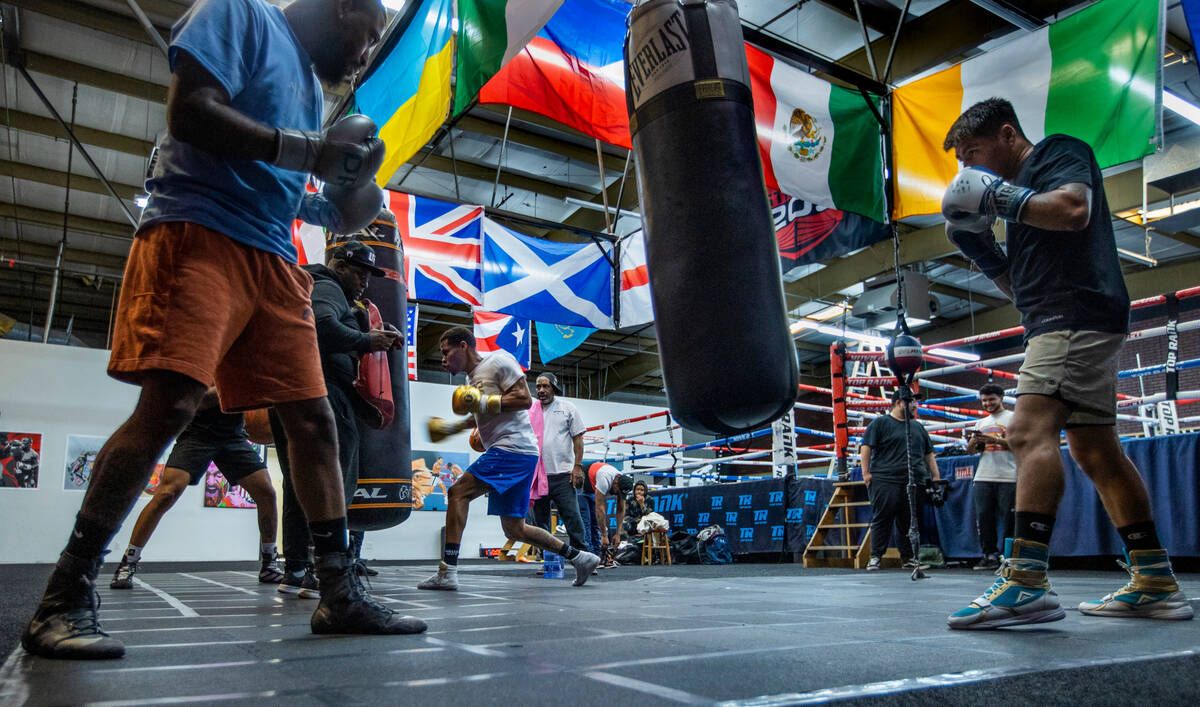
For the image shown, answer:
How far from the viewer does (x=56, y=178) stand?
10461 millimetres

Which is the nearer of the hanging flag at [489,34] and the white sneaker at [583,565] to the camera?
the hanging flag at [489,34]

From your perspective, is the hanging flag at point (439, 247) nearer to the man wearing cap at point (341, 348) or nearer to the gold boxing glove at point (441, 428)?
the gold boxing glove at point (441, 428)

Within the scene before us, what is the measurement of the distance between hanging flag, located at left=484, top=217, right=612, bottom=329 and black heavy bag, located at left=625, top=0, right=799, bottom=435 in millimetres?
4735

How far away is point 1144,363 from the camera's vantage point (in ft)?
48.8

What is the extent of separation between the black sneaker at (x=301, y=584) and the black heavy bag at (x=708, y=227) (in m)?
2.15

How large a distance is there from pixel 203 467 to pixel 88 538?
2430 millimetres

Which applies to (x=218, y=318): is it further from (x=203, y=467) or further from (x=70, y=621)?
(x=203, y=467)

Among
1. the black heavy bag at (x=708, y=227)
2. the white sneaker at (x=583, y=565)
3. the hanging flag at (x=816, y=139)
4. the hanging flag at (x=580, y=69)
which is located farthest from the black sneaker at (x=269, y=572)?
the hanging flag at (x=816, y=139)

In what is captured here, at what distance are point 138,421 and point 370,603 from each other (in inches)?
26.2

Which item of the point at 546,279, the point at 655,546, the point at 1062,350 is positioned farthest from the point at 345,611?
the point at 655,546

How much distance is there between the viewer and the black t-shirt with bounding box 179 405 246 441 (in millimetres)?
3797

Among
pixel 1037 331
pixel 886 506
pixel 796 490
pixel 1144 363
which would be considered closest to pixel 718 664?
pixel 1037 331

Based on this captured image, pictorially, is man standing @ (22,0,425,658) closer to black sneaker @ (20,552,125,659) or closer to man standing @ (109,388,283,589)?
black sneaker @ (20,552,125,659)

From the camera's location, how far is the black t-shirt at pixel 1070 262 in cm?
221
